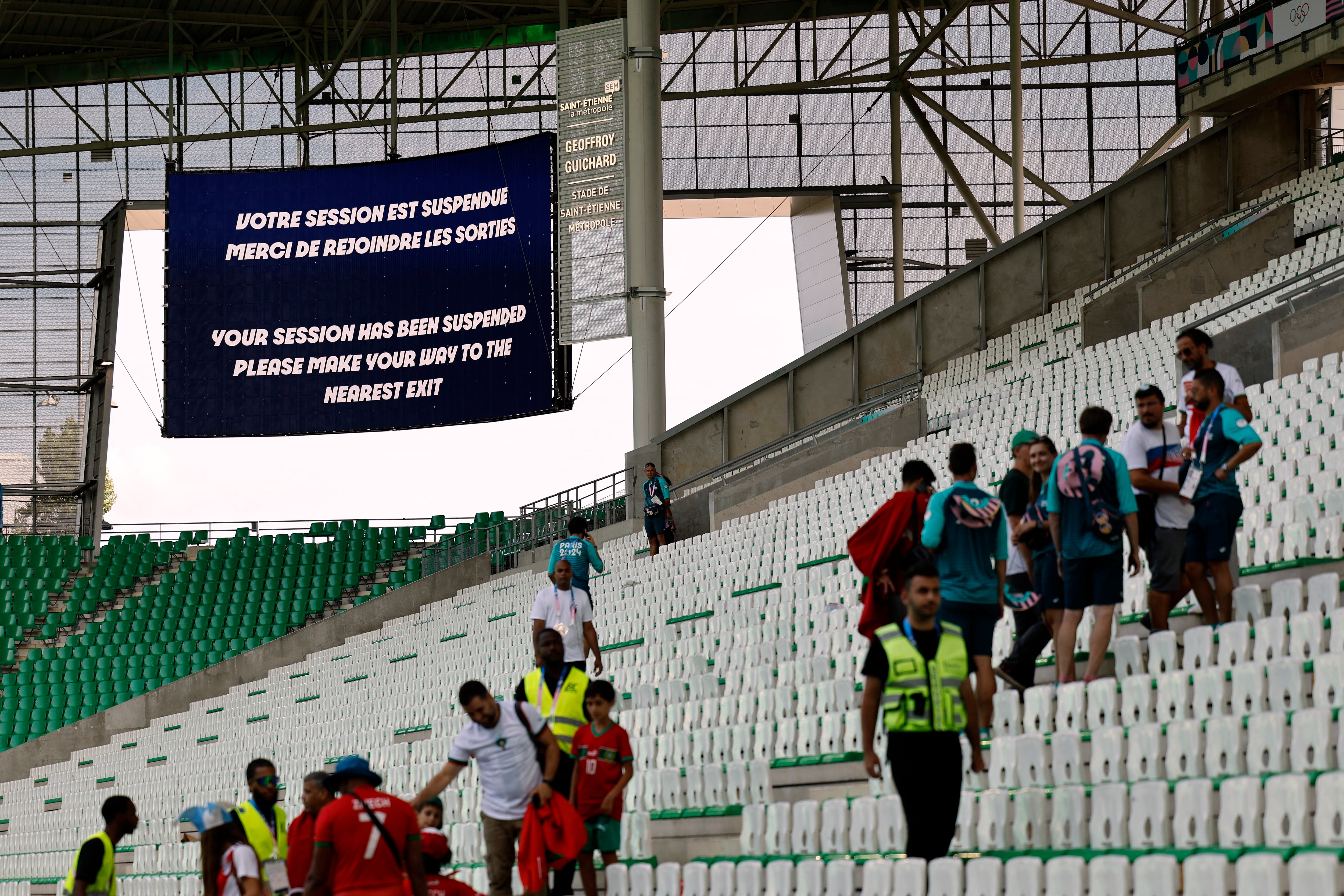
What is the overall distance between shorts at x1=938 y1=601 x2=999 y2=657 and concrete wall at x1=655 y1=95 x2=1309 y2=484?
1800 cm

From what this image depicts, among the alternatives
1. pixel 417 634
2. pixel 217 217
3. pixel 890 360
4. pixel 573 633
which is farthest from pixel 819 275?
pixel 573 633

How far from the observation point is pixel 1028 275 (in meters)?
26.1

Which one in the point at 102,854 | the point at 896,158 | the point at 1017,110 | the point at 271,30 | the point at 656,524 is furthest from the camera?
the point at 271,30

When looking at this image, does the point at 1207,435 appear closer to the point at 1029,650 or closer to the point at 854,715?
the point at 1029,650

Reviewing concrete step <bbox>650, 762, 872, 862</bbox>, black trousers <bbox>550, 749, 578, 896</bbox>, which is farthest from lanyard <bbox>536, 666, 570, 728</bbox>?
concrete step <bbox>650, 762, 872, 862</bbox>

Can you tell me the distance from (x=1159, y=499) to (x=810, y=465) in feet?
42.2

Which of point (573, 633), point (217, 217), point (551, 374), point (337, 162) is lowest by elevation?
point (573, 633)

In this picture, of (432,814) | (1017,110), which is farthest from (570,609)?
(1017,110)

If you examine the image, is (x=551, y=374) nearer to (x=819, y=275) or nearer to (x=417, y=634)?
Answer: (x=417, y=634)

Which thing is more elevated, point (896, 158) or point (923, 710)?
point (896, 158)

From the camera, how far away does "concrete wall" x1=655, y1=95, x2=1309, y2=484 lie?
84.8 ft

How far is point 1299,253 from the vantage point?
21.3 meters

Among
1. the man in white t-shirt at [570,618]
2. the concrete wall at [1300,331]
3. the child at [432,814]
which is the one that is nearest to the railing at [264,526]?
the concrete wall at [1300,331]

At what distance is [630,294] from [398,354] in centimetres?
426
